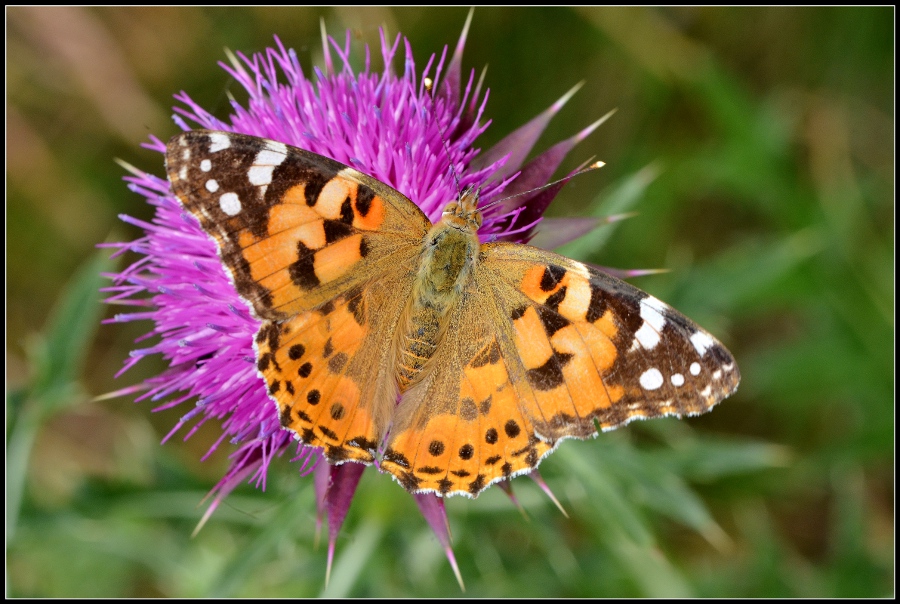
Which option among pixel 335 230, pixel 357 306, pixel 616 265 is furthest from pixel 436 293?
pixel 616 265

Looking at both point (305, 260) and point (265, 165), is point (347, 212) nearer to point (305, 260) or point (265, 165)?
point (305, 260)

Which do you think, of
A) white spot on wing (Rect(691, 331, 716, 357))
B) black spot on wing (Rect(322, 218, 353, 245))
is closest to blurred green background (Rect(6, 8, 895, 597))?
white spot on wing (Rect(691, 331, 716, 357))

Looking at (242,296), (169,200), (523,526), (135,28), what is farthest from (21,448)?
(135,28)

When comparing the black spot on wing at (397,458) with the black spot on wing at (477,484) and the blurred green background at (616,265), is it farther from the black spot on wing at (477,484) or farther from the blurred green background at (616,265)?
the blurred green background at (616,265)

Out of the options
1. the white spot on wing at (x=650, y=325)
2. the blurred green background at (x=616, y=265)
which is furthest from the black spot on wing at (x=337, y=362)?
the blurred green background at (x=616, y=265)

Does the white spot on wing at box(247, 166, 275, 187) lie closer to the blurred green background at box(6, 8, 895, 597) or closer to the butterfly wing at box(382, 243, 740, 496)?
the butterfly wing at box(382, 243, 740, 496)
